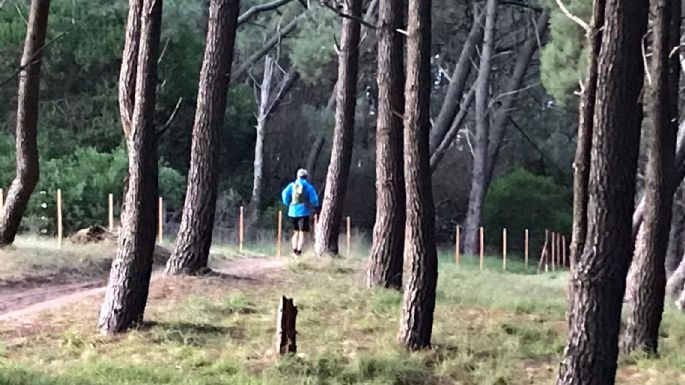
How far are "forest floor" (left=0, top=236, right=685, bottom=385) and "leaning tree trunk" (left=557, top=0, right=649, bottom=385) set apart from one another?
2.04 meters

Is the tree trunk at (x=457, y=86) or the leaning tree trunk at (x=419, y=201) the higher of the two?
the tree trunk at (x=457, y=86)

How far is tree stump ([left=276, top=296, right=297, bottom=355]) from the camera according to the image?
34.2 ft

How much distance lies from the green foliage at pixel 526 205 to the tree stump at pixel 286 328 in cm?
2746

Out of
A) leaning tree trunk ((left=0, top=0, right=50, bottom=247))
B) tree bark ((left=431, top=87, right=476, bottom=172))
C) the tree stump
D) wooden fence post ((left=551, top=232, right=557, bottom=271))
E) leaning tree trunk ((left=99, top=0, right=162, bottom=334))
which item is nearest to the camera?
the tree stump

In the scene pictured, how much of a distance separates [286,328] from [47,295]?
4951mm

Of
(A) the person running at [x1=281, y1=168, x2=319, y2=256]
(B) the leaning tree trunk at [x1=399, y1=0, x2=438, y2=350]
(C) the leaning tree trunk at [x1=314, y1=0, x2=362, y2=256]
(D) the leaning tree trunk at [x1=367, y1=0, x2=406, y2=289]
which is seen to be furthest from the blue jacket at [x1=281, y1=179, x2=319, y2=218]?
(B) the leaning tree trunk at [x1=399, y1=0, x2=438, y2=350]

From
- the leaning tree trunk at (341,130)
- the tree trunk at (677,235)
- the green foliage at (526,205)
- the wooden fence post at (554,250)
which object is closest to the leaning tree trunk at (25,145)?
the leaning tree trunk at (341,130)

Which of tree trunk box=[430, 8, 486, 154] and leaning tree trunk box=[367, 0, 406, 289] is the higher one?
tree trunk box=[430, 8, 486, 154]

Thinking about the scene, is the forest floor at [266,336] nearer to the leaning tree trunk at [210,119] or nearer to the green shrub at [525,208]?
the leaning tree trunk at [210,119]

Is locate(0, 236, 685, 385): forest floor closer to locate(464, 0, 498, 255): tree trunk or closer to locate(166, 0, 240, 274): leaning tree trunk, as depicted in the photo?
locate(166, 0, 240, 274): leaning tree trunk

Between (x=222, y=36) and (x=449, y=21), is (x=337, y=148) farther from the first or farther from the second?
(x=449, y=21)

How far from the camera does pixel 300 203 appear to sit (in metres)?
19.1

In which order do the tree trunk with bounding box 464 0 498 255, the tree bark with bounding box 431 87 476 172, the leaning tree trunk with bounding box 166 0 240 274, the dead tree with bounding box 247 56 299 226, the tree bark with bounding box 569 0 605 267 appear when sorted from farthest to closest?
the dead tree with bounding box 247 56 299 226
the tree trunk with bounding box 464 0 498 255
the tree bark with bounding box 431 87 476 172
the leaning tree trunk with bounding box 166 0 240 274
the tree bark with bounding box 569 0 605 267

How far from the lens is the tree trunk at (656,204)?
37.9ft
